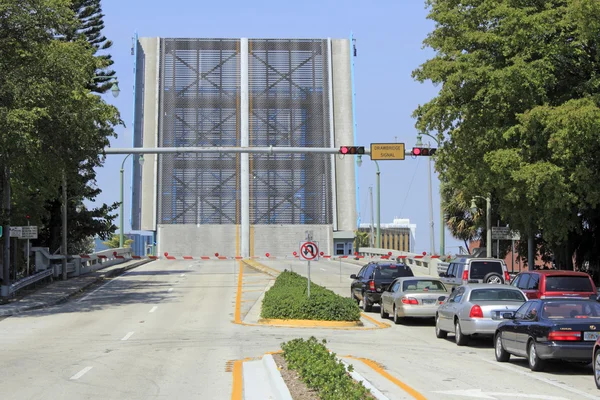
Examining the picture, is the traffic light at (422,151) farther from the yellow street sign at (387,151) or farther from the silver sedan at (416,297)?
the silver sedan at (416,297)

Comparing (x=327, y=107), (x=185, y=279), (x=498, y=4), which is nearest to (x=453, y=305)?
(x=498, y=4)

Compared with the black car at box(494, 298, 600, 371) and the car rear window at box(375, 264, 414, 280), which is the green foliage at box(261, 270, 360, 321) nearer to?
the car rear window at box(375, 264, 414, 280)

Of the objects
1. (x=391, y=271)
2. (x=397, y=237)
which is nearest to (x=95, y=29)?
(x=391, y=271)

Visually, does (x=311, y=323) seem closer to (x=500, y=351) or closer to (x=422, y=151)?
(x=500, y=351)

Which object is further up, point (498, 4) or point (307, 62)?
point (307, 62)

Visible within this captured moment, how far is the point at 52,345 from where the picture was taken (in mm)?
18859

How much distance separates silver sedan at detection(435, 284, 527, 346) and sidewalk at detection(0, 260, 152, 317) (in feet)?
47.8

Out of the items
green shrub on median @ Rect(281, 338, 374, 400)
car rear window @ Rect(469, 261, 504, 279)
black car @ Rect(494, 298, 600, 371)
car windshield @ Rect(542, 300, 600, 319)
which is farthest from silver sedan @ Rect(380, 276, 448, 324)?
green shrub on median @ Rect(281, 338, 374, 400)

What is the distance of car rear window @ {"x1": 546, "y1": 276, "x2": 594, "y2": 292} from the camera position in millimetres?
21219

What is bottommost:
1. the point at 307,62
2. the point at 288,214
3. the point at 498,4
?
the point at 288,214

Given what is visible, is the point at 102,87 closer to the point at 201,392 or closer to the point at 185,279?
the point at 185,279

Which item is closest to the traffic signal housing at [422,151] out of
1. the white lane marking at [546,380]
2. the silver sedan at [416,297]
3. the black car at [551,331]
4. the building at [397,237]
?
the silver sedan at [416,297]

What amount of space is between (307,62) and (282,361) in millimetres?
45280

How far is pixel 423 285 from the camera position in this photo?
80.1 feet
